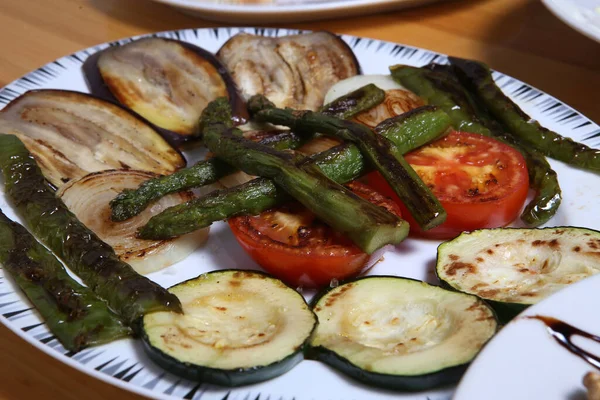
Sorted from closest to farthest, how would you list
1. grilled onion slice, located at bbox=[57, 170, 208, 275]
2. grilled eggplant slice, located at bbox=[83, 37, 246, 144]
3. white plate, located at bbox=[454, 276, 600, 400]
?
white plate, located at bbox=[454, 276, 600, 400] < grilled onion slice, located at bbox=[57, 170, 208, 275] < grilled eggplant slice, located at bbox=[83, 37, 246, 144]

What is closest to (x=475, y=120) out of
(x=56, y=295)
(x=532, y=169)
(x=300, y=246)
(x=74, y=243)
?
(x=532, y=169)

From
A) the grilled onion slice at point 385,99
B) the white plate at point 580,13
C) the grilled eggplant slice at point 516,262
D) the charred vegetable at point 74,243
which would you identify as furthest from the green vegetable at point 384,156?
the white plate at point 580,13

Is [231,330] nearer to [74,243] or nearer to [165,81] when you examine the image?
[74,243]

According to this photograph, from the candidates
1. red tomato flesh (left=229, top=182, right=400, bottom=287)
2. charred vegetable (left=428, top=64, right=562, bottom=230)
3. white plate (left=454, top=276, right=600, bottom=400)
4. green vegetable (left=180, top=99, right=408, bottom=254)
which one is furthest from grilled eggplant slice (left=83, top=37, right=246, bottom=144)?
white plate (left=454, top=276, right=600, bottom=400)

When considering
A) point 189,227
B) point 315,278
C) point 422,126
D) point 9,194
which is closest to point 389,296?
point 315,278

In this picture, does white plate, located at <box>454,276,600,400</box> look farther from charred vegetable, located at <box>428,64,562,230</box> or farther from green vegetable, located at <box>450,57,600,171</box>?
green vegetable, located at <box>450,57,600,171</box>

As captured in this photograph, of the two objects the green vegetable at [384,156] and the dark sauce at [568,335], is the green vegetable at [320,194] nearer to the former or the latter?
the green vegetable at [384,156]
